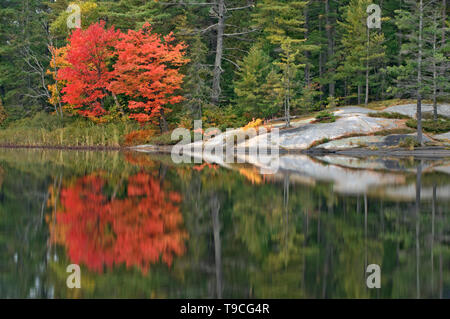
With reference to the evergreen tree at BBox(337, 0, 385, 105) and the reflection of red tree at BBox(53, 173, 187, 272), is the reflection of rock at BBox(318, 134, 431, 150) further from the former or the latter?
the reflection of red tree at BBox(53, 173, 187, 272)

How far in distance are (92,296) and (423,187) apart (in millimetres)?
9186

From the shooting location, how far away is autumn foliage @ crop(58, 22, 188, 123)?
1220 inches

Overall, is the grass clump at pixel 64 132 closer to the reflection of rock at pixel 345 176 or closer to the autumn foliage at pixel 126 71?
the autumn foliage at pixel 126 71

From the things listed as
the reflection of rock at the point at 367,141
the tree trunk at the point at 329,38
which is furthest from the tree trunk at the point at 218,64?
the reflection of rock at the point at 367,141

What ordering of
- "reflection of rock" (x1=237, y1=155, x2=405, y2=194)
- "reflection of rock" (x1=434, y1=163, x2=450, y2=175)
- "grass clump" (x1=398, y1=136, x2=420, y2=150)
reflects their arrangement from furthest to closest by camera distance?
"grass clump" (x1=398, y1=136, x2=420, y2=150) < "reflection of rock" (x1=434, y1=163, x2=450, y2=175) < "reflection of rock" (x1=237, y1=155, x2=405, y2=194)

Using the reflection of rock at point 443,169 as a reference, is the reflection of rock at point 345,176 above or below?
below

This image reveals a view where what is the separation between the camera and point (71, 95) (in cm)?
3322

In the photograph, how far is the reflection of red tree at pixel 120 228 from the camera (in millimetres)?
6246

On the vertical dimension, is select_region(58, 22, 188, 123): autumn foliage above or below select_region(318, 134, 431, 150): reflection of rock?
above

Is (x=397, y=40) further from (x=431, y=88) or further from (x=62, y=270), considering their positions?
(x=62, y=270)

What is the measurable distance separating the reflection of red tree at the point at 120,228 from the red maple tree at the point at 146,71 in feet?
64.9

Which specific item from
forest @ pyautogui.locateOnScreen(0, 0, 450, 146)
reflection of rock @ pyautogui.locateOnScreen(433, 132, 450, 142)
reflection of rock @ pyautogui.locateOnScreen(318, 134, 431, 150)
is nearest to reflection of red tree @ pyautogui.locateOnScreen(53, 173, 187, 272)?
reflection of rock @ pyautogui.locateOnScreen(318, 134, 431, 150)

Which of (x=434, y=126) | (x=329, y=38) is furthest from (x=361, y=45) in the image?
(x=434, y=126)

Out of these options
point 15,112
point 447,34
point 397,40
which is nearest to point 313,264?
point 447,34
